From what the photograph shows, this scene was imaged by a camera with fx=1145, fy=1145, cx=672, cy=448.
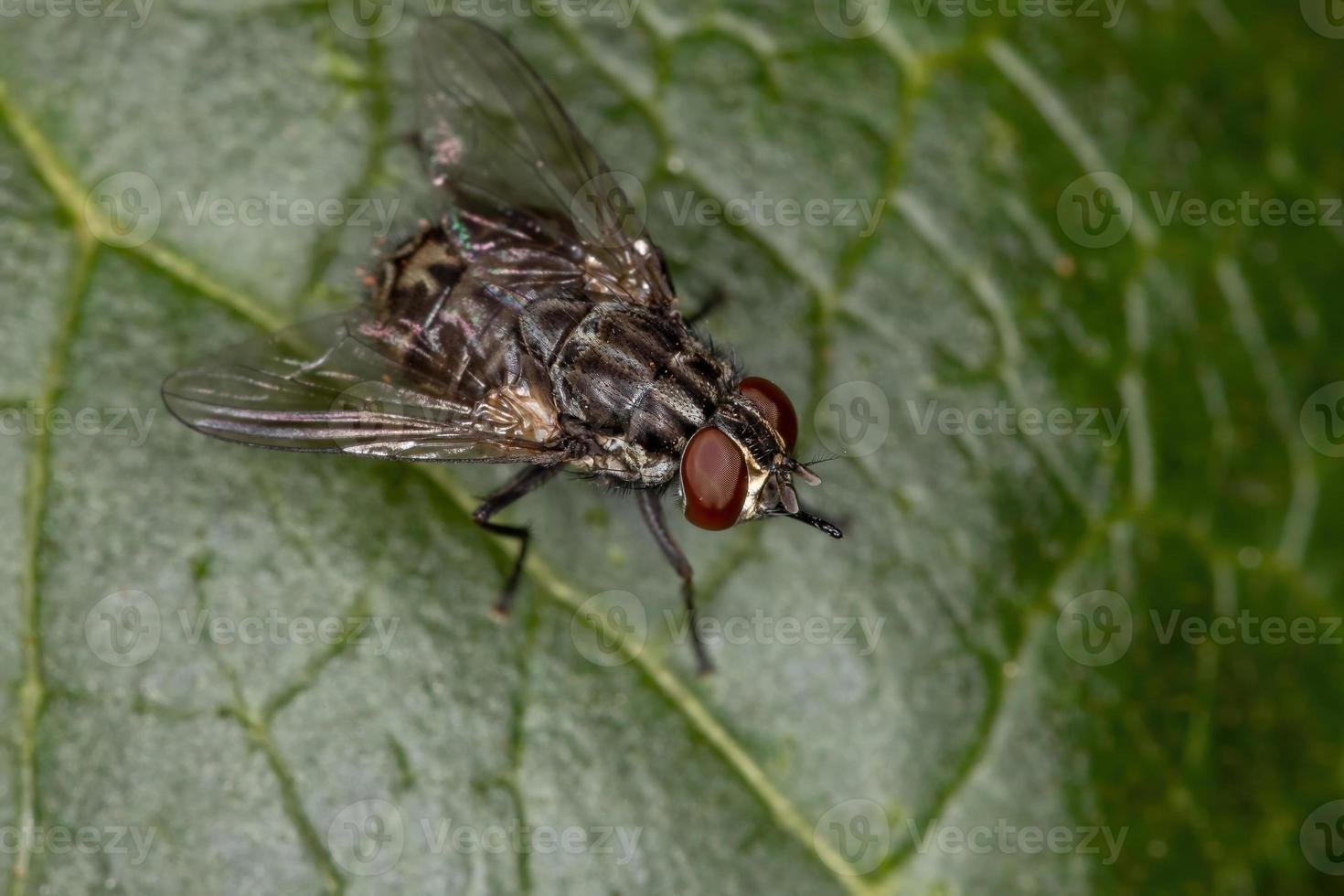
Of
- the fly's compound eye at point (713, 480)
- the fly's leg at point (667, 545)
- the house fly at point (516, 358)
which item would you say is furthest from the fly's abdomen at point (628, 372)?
the fly's leg at point (667, 545)

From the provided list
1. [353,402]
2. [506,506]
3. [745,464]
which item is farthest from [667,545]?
[353,402]

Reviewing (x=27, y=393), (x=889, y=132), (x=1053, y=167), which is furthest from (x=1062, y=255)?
(x=27, y=393)

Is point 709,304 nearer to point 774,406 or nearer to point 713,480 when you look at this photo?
point 774,406

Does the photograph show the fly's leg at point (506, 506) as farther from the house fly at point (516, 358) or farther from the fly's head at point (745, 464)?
the fly's head at point (745, 464)

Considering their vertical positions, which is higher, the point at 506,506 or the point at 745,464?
the point at 745,464

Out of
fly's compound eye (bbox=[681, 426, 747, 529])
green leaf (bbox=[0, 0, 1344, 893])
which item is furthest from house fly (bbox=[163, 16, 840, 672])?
green leaf (bbox=[0, 0, 1344, 893])

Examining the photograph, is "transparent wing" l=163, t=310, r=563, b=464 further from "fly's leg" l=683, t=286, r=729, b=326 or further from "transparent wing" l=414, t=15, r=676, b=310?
"fly's leg" l=683, t=286, r=729, b=326
